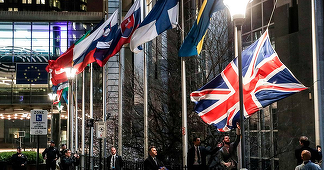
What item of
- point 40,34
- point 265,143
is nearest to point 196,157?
point 265,143

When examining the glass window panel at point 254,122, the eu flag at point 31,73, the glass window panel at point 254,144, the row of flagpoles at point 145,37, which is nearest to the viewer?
the row of flagpoles at point 145,37

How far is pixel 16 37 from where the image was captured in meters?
64.4

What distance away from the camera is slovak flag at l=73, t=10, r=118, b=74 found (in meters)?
21.5

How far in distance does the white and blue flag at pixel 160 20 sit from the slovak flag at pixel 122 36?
2.39 metres

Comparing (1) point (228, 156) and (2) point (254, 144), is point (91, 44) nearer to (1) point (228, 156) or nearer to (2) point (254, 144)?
(2) point (254, 144)

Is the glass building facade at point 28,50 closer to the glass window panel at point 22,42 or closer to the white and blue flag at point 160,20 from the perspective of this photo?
the glass window panel at point 22,42

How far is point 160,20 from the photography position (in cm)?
1605

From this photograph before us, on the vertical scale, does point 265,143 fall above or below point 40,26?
below

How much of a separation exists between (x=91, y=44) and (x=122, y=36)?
3411 mm

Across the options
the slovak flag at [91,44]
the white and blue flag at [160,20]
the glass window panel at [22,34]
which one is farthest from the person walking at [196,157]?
the glass window panel at [22,34]

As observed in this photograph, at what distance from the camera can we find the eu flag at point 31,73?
56250 millimetres

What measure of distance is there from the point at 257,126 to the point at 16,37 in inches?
1870

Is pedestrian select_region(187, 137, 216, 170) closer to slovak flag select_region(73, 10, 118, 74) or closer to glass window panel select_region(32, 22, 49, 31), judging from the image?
slovak flag select_region(73, 10, 118, 74)

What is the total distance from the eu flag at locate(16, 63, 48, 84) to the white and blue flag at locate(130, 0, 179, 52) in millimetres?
40914
